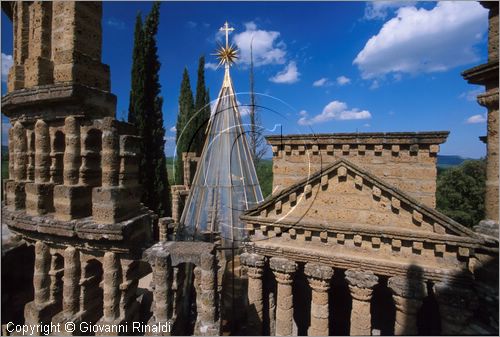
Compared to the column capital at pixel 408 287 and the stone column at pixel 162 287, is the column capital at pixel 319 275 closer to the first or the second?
the column capital at pixel 408 287

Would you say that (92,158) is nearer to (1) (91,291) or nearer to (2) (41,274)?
(2) (41,274)

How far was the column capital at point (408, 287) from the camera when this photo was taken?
19.8 feet

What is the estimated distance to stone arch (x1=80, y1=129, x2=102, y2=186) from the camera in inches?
199

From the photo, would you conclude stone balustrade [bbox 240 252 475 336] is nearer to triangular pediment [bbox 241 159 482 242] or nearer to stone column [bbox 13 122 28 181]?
triangular pediment [bbox 241 159 482 242]

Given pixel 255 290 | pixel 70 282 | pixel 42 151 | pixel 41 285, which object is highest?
pixel 42 151

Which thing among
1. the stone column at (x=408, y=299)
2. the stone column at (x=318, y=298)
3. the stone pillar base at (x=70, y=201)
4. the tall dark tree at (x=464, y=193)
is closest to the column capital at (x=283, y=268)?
the stone column at (x=318, y=298)

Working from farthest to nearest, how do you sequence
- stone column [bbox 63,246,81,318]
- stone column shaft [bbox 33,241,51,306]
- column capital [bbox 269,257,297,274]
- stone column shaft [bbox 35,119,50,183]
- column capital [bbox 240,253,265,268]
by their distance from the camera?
column capital [bbox 240,253,265,268]
column capital [bbox 269,257,297,274]
stone column shaft [bbox 33,241,51,306]
stone column shaft [bbox 35,119,50,183]
stone column [bbox 63,246,81,318]

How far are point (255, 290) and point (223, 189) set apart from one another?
3.80 m

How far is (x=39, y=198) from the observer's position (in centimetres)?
532

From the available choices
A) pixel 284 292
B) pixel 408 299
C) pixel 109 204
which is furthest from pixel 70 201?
A: pixel 408 299

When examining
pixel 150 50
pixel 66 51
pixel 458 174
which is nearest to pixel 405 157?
pixel 66 51

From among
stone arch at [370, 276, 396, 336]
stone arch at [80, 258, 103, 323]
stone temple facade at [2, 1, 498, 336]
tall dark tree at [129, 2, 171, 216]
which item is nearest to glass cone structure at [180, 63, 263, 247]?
stone temple facade at [2, 1, 498, 336]

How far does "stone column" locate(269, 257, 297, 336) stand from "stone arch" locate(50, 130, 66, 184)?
5.80m

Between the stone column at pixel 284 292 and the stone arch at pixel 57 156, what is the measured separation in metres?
5.80
